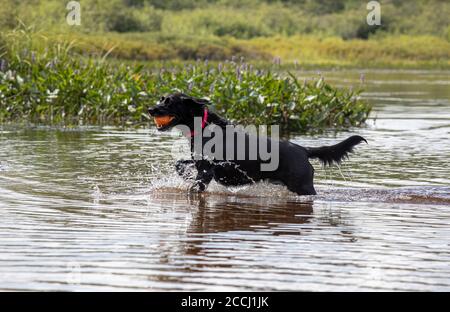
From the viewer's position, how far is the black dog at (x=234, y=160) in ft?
31.8

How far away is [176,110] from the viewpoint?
979 centimetres

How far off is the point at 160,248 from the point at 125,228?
32.7 inches

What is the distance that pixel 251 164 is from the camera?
32.1 ft

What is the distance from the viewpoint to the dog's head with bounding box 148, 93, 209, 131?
979cm

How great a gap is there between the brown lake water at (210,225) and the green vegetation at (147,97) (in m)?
3.04

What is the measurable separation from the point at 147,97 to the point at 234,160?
8.15 metres

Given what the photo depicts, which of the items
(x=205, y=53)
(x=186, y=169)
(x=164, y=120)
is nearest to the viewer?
(x=164, y=120)

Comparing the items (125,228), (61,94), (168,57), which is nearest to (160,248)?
(125,228)

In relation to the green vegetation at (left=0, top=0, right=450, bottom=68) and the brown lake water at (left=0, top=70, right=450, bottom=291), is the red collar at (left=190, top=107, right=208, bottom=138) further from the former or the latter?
the green vegetation at (left=0, top=0, right=450, bottom=68)

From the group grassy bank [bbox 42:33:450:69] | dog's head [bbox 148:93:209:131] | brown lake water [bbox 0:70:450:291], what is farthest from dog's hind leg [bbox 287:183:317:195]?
grassy bank [bbox 42:33:450:69]

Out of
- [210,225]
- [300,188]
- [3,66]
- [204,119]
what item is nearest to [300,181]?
[300,188]

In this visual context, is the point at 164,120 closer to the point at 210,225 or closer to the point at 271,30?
the point at 210,225

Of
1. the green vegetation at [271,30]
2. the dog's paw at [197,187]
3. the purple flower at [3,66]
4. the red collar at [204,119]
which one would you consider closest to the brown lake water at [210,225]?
the dog's paw at [197,187]
